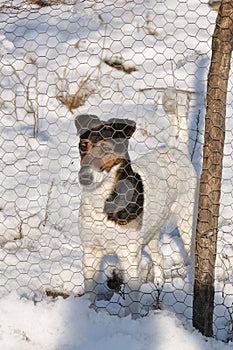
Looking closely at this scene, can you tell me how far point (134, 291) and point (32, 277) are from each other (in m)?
0.63

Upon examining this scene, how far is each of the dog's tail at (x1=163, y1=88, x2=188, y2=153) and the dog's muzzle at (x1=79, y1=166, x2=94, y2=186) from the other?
3.57ft

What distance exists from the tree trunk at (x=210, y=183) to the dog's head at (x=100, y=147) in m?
0.45

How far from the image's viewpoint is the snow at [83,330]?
119 inches

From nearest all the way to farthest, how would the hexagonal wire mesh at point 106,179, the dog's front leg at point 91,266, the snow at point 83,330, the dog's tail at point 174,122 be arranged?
the snow at point 83,330, the hexagonal wire mesh at point 106,179, the dog's front leg at point 91,266, the dog's tail at point 174,122

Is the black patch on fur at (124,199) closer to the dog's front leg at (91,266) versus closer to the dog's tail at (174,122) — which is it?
the dog's front leg at (91,266)

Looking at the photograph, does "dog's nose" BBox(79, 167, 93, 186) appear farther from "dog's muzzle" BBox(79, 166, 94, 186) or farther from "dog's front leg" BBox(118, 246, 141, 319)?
"dog's front leg" BBox(118, 246, 141, 319)

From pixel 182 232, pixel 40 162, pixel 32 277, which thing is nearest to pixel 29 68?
pixel 40 162

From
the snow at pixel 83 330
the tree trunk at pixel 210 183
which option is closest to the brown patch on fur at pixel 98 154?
the tree trunk at pixel 210 183

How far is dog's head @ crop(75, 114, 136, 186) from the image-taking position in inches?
133

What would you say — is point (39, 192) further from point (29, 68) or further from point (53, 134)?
point (29, 68)

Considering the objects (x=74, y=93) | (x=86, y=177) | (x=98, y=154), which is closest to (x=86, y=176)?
(x=86, y=177)

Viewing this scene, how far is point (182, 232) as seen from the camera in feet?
15.3

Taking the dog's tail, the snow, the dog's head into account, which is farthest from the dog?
the snow

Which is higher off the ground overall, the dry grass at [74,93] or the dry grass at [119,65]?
the dry grass at [119,65]
